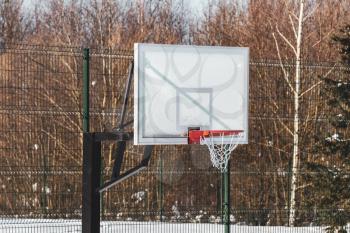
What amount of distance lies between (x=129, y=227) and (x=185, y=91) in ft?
10.2

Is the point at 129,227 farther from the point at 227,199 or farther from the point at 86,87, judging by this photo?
the point at 86,87

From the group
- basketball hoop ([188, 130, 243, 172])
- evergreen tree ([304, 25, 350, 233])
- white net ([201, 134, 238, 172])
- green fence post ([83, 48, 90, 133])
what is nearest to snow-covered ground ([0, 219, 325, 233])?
evergreen tree ([304, 25, 350, 233])

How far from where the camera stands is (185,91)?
8523 mm

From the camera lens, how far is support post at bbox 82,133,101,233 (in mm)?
8062

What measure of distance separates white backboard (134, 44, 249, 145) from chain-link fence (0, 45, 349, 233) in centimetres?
178

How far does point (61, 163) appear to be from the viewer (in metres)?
10.5

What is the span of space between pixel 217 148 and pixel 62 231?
8.96 feet

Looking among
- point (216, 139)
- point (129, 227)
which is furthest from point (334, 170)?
point (216, 139)

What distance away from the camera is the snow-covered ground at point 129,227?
9.94 meters

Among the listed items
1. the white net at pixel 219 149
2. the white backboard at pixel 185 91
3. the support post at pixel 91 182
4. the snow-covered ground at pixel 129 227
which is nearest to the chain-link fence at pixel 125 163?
the snow-covered ground at pixel 129 227

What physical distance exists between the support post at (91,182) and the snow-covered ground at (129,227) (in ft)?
6.85

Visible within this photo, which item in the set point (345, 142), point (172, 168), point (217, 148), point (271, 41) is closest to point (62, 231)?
point (172, 168)

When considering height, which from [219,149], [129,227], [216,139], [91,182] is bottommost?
[129,227]

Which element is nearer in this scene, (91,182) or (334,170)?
(91,182)
